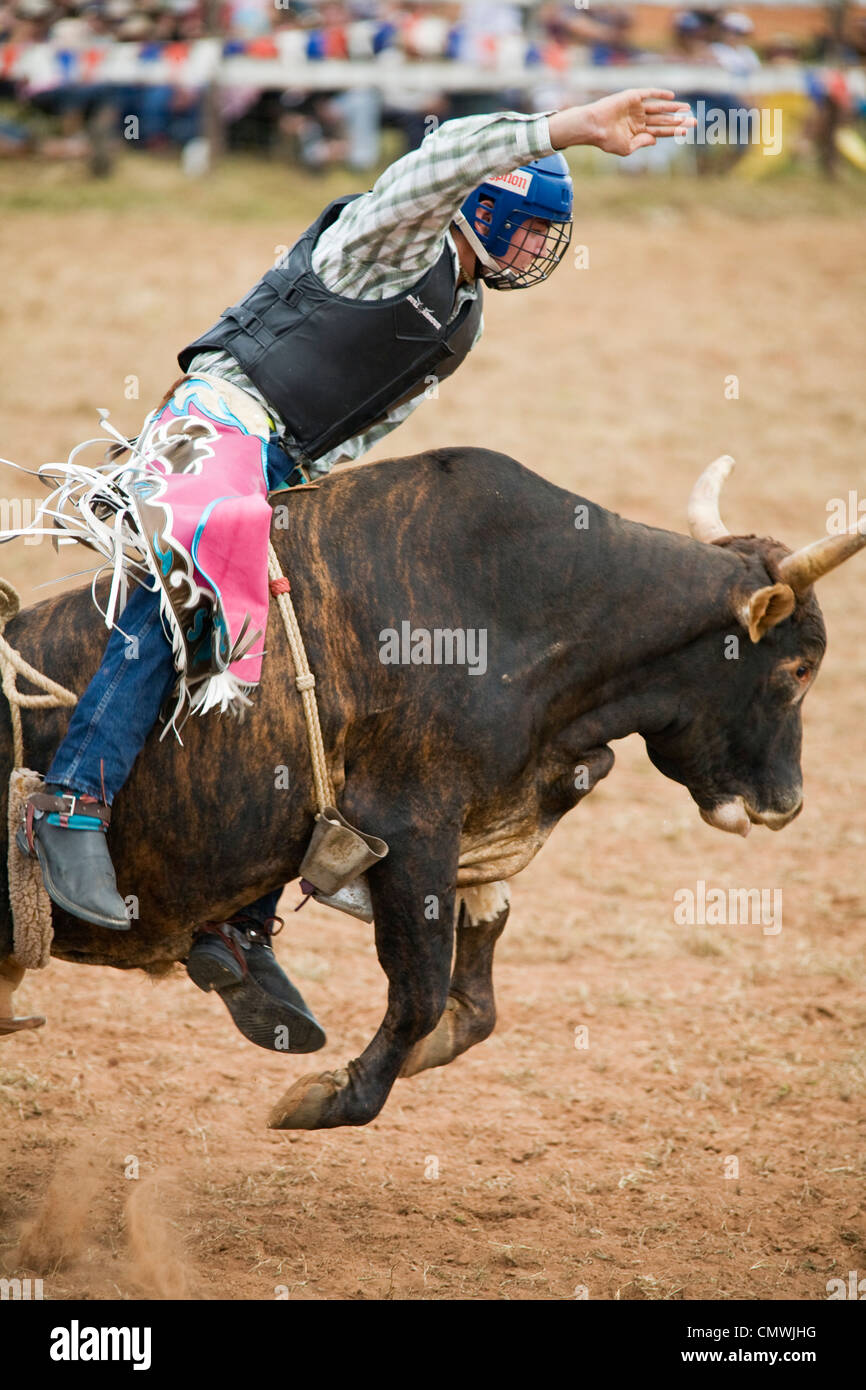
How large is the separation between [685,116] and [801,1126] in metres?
3.35

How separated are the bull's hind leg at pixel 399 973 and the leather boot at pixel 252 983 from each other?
152 millimetres

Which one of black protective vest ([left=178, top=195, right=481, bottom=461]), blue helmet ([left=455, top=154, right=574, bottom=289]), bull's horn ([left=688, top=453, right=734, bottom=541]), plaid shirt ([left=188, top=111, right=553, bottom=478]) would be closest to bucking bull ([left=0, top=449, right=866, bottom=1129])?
bull's horn ([left=688, top=453, right=734, bottom=541])

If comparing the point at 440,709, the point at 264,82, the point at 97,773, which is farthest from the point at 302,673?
the point at 264,82

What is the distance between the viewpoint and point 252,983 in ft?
13.7

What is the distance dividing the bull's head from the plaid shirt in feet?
3.75

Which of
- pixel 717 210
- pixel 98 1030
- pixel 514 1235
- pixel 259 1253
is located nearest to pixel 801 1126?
pixel 514 1235

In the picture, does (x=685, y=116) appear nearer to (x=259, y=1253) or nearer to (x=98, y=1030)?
(x=259, y=1253)

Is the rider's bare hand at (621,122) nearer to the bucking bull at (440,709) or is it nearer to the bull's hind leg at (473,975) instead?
the bucking bull at (440,709)

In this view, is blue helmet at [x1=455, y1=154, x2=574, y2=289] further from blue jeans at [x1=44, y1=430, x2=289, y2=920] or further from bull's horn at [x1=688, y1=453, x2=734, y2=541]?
blue jeans at [x1=44, y1=430, x2=289, y2=920]

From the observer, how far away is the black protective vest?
3811 millimetres

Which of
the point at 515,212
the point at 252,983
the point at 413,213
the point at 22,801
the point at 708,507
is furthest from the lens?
the point at 708,507

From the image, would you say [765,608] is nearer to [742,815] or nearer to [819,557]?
[819,557]

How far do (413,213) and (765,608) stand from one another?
1424mm

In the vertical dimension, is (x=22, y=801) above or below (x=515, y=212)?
below
